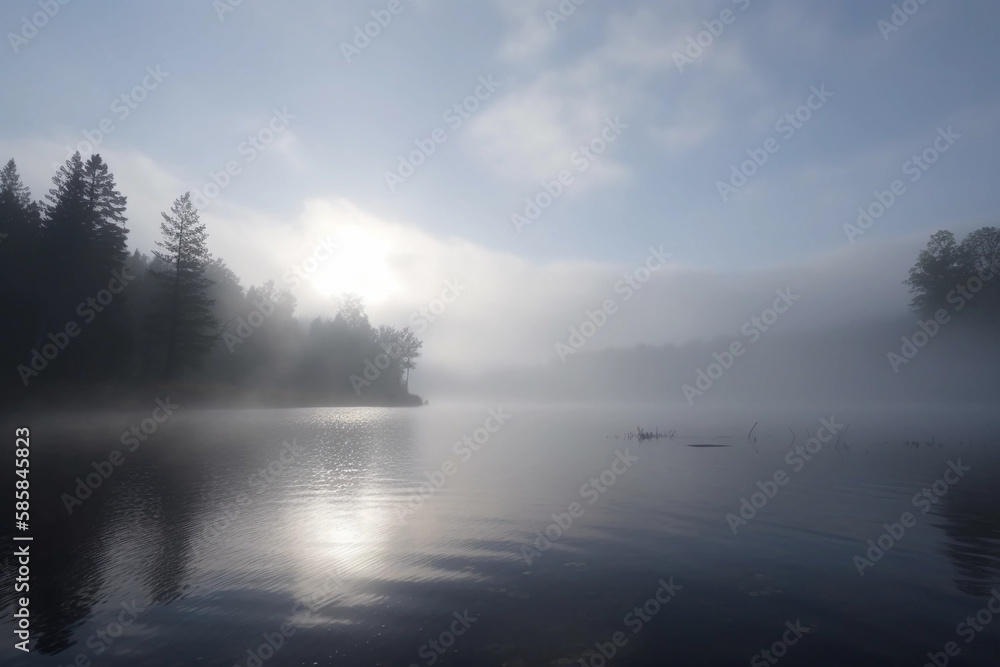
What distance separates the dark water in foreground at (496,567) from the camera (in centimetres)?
693

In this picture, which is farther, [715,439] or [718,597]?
[715,439]

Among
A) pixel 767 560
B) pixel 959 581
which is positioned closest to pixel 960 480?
pixel 959 581

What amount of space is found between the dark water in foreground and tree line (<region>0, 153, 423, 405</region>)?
2790 cm

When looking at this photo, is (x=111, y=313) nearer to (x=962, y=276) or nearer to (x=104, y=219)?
(x=104, y=219)

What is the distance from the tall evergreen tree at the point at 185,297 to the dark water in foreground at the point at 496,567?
3688 cm

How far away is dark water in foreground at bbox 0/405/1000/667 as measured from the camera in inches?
273

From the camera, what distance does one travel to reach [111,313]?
45.2 metres

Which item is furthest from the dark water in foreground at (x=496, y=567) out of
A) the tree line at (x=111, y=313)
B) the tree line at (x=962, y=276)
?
the tree line at (x=962, y=276)

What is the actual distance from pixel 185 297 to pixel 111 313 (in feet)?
31.8

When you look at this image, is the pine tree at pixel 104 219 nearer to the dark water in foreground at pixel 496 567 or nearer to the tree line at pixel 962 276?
the dark water in foreground at pixel 496 567

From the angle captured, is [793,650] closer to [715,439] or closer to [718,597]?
[718,597]

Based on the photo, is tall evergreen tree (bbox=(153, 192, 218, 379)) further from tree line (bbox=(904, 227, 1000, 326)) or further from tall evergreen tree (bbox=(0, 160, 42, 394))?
tree line (bbox=(904, 227, 1000, 326))

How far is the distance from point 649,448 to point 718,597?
78.9 feet

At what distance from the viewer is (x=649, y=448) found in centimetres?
3200
